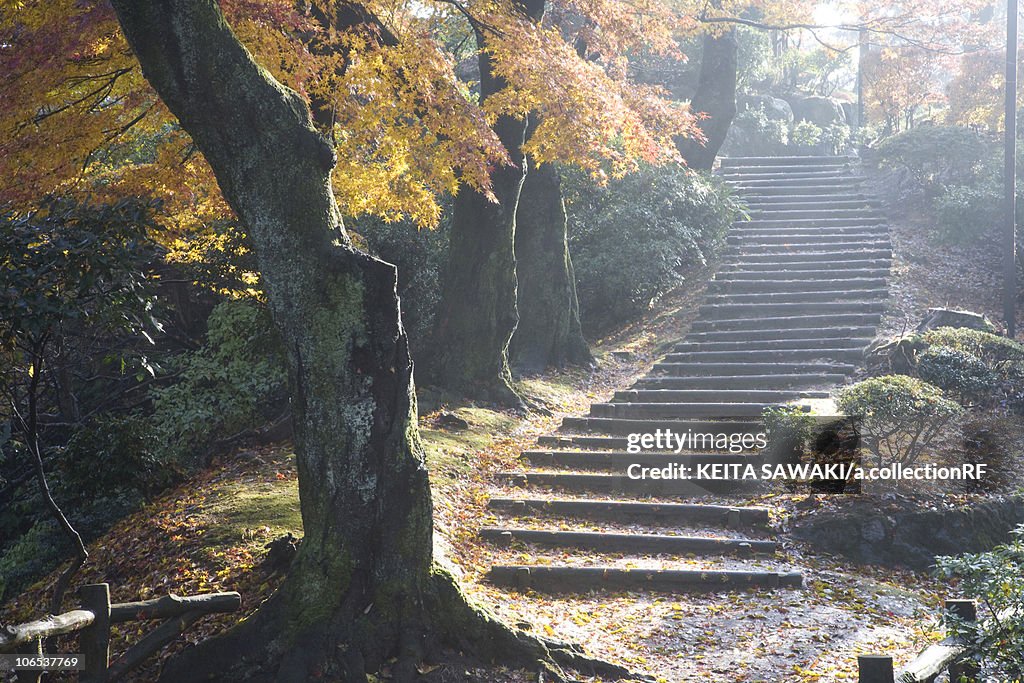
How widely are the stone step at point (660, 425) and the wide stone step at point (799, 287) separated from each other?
6.50 meters

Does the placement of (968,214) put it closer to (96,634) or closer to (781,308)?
(781,308)

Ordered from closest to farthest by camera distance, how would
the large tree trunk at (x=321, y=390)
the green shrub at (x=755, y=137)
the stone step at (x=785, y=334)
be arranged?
1. the large tree trunk at (x=321, y=390)
2. the stone step at (x=785, y=334)
3. the green shrub at (x=755, y=137)

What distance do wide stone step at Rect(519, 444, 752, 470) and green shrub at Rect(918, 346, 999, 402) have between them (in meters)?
3.30

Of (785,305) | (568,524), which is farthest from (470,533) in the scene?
(785,305)

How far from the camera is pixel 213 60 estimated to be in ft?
19.6

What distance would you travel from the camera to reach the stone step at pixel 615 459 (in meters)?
10.9

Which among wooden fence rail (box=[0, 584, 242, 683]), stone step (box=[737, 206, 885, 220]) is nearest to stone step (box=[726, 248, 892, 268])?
stone step (box=[737, 206, 885, 220])

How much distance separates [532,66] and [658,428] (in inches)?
197

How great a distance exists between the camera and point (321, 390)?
6188 millimetres

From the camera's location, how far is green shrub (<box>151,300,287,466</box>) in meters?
11.5

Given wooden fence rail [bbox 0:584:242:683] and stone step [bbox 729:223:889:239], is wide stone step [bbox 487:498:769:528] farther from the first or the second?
stone step [bbox 729:223:889:239]

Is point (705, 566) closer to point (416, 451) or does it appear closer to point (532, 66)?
point (416, 451)

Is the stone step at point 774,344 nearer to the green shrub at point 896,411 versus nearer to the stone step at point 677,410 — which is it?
the stone step at point 677,410

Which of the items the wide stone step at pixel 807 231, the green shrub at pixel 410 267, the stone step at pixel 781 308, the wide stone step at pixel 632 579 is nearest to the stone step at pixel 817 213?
the wide stone step at pixel 807 231
